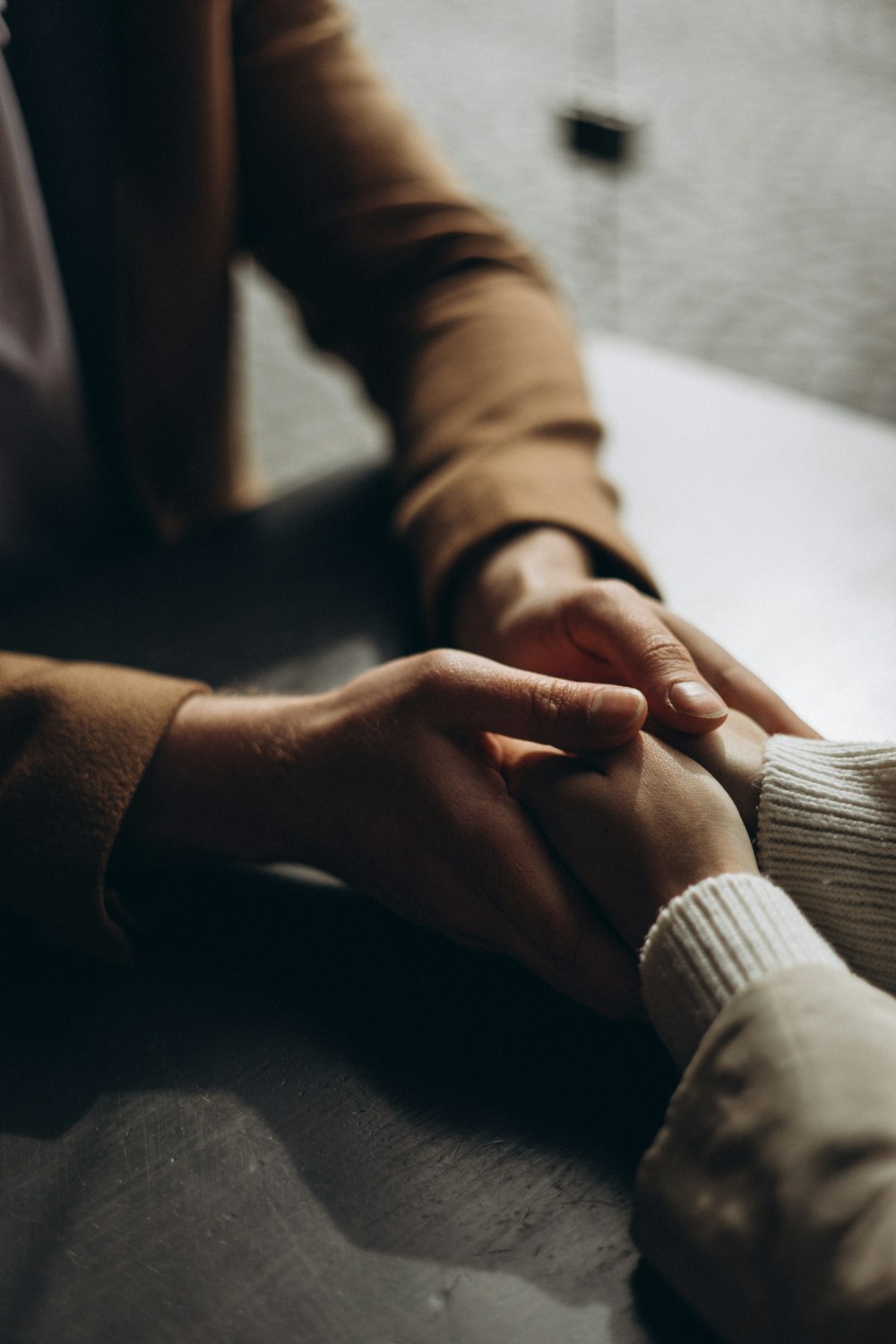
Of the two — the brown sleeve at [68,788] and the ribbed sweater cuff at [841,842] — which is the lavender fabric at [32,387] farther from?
the ribbed sweater cuff at [841,842]

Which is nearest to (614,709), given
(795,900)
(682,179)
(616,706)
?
(616,706)

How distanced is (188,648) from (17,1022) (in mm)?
230

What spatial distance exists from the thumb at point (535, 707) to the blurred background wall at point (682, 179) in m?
1.00

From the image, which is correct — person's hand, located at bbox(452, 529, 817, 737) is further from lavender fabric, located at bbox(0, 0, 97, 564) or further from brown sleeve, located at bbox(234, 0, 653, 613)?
lavender fabric, located at bbox(0, 0, 97, 564)

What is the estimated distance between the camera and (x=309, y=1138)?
36cm

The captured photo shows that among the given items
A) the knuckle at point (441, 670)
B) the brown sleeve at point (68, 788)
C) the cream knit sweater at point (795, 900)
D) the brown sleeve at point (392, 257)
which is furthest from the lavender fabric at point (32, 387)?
the cream knit sweater at point (795, 900)

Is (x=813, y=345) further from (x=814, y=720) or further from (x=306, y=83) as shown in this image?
(x=814, y=720)

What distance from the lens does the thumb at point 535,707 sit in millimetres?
418

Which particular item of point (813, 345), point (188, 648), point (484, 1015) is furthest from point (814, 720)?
point (813, 345)

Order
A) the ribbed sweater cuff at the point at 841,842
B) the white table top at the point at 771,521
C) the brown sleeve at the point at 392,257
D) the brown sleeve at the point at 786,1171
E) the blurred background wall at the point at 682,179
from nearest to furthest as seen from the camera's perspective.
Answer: the brown sleeve at the point at 786,1171
the ribbed sweater cuff at the point at 841,842
the white table top at the point at 771,521
the brown sleeve at the point at 392,257
the blurred background wall at the point at 682,179

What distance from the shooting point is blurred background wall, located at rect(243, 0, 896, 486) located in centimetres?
171

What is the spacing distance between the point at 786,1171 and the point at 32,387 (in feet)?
1.99

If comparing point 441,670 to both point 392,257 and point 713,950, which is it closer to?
point 713,950

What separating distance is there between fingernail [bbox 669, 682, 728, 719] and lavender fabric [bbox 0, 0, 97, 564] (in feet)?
1.51
